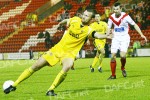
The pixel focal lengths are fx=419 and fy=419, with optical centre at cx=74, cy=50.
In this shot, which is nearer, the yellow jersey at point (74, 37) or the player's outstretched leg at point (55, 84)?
the player's outstretched leg at point (55, 84)

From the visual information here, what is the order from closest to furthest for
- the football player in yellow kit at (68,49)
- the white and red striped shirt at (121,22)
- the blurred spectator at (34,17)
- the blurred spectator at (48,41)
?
the football player in yellow kit at (68,49) → the white and red striped shirt at (121,22) → the blurred spectator at (48,41) → the blurred spectator at (34,17)

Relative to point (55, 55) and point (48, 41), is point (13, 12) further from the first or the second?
point (55, 55)

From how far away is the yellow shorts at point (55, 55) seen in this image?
370 inches

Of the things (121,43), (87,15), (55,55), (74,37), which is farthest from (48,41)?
(87,15)

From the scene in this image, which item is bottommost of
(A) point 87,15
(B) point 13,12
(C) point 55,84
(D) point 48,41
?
(D) point 48,41

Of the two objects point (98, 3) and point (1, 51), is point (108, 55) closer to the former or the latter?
point (98, 3)

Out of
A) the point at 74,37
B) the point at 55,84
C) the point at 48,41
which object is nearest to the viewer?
the point at 55,84

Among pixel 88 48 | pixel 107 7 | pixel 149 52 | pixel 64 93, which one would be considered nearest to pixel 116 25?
pixel 64 93

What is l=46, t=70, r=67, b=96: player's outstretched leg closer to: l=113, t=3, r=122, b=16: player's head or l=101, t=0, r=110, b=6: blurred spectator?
l=113, t=3, r=122, b=16: player's head

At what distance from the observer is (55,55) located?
31.2 feet

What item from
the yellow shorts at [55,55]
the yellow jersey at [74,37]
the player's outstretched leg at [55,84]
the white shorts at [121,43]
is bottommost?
the player's outstretched leg at [55,84]

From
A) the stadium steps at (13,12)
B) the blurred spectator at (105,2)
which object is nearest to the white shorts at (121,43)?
the blurred spectator at (105,2)

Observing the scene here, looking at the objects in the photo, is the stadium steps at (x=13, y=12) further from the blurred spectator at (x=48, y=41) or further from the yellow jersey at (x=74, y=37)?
the yellow jersey at (x=74, y=37)

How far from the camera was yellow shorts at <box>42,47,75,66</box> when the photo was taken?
9.41 meters
